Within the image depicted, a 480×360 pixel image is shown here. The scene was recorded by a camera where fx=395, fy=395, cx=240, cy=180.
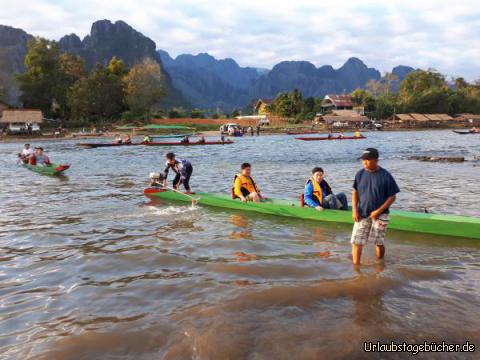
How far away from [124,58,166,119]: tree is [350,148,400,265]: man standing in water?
70907 mm

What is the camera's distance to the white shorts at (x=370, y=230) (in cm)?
600

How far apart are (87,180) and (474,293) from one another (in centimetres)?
1808

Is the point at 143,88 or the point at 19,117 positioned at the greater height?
the point at 143,88

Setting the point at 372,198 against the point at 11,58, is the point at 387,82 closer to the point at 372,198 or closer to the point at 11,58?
the point at 11,58

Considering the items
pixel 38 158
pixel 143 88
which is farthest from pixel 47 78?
pixel 38 158

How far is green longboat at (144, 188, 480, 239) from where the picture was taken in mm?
8211

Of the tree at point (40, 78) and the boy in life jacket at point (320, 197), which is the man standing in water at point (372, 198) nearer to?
the boy in life jacket at point (320, 197)

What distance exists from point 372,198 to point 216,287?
9.06 feet

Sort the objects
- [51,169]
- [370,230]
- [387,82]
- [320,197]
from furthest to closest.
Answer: [387,82] → [51,169] → [320,197] → [370,230]

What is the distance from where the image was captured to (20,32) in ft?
406

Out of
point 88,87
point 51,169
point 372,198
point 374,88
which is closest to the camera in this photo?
point 372,198

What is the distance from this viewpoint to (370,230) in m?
6.16

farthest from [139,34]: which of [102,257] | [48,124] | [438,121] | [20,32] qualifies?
[102,257]

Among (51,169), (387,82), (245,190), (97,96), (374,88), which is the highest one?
(387,82)
